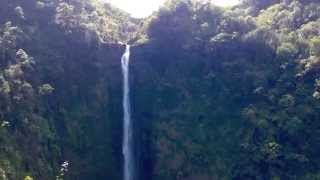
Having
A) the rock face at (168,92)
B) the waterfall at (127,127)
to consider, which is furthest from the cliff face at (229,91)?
the waterfall at (127,127)

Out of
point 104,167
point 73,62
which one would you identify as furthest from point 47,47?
point 104,167

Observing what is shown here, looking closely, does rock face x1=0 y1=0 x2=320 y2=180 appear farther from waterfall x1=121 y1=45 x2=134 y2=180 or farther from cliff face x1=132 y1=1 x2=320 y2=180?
waterfall x1=121 y1=45 x2=134 y2=180

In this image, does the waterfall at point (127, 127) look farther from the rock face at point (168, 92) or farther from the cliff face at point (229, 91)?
the cliff face at point (229, 91)

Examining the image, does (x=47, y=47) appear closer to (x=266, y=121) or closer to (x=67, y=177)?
(x=67, y=177)

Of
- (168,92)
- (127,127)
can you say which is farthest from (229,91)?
(127,127)

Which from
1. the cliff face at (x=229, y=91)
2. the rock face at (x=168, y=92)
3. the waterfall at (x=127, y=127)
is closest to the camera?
the rock face at (x=168, y=92)

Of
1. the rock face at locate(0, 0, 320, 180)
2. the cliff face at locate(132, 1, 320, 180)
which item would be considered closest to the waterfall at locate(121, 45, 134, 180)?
the rock face at locate(0, 0, 320, 180)
